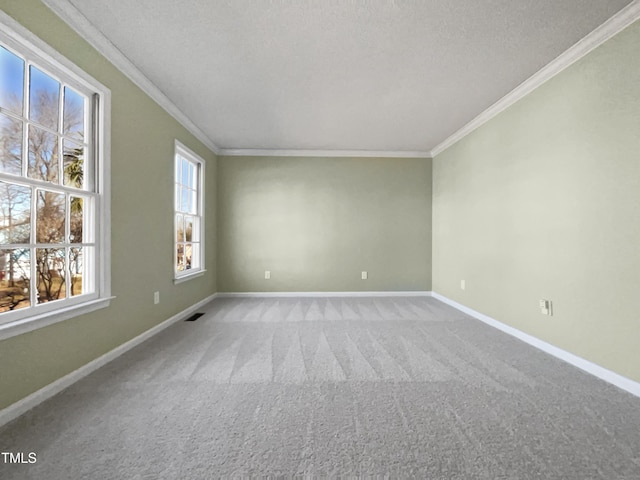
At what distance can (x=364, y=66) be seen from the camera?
2.38 metres

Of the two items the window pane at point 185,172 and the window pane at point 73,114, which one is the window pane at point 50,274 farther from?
the window pane at point 185,172

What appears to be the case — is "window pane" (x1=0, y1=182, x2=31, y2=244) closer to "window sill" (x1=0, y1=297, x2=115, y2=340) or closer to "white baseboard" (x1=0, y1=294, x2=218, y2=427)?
"window sill" (x1=0, y1=297, x2=115, y2=340)

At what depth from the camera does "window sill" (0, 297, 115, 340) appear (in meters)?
1.48

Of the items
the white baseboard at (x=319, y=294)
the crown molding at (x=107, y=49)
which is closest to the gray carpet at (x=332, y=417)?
the white baseboard at (x=319, y=294)

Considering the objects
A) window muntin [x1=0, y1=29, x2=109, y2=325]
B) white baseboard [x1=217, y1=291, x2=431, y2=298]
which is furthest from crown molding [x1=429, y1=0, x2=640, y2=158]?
window muntin [x1=0, y1=29, x2=109, y2=325]

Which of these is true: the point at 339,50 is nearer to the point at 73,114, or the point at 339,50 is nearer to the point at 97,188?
the point at 73,114

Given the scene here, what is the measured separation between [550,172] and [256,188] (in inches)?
155

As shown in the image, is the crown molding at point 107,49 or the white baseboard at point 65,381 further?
the crown molding at point 107,49

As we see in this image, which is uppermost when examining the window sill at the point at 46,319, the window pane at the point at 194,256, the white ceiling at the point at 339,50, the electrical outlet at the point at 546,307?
the white ceiling at the point at 339,50

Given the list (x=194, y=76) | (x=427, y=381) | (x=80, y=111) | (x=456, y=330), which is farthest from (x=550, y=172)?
(x=80, y=111)

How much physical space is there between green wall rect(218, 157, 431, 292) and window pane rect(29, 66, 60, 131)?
9.62 feet

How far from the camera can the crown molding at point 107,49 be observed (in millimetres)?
1776

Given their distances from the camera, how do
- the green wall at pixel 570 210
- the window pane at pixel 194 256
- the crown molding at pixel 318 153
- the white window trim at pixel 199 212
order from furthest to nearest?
1. the crown molding at pixel 318 153
2. the window pane at pixel 194 256
3. the white window trim at pixel 199 212
4. the green wall at pixel 570 210

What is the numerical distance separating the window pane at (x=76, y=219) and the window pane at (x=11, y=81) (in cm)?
64
